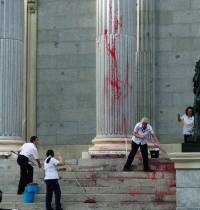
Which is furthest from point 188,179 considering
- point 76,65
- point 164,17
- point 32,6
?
point 32,6

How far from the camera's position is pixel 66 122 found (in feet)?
106

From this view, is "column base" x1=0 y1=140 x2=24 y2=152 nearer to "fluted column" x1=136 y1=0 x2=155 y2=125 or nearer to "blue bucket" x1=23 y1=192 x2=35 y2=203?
"blue bucket" x1=23 y1=192 x2=35 y2=203

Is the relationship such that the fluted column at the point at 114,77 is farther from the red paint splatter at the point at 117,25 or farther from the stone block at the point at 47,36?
the stone block at the point at 47,36

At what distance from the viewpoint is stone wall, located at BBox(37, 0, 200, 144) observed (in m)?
31.4

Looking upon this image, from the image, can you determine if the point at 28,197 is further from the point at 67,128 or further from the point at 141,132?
the point at 67,128

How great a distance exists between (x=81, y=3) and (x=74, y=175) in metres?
9.72

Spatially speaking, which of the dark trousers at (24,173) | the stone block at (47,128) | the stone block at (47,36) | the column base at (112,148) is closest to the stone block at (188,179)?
the dark trousers at (24,173)

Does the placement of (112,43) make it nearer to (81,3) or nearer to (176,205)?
(81,3)

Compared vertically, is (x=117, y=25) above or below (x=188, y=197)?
above

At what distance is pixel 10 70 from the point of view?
28062 mm

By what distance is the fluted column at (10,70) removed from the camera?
91.8ft

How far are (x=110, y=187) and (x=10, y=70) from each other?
6233mm

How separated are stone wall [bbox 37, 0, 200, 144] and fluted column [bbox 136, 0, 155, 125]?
299mm

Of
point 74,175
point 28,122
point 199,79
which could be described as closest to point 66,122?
point 28,122
